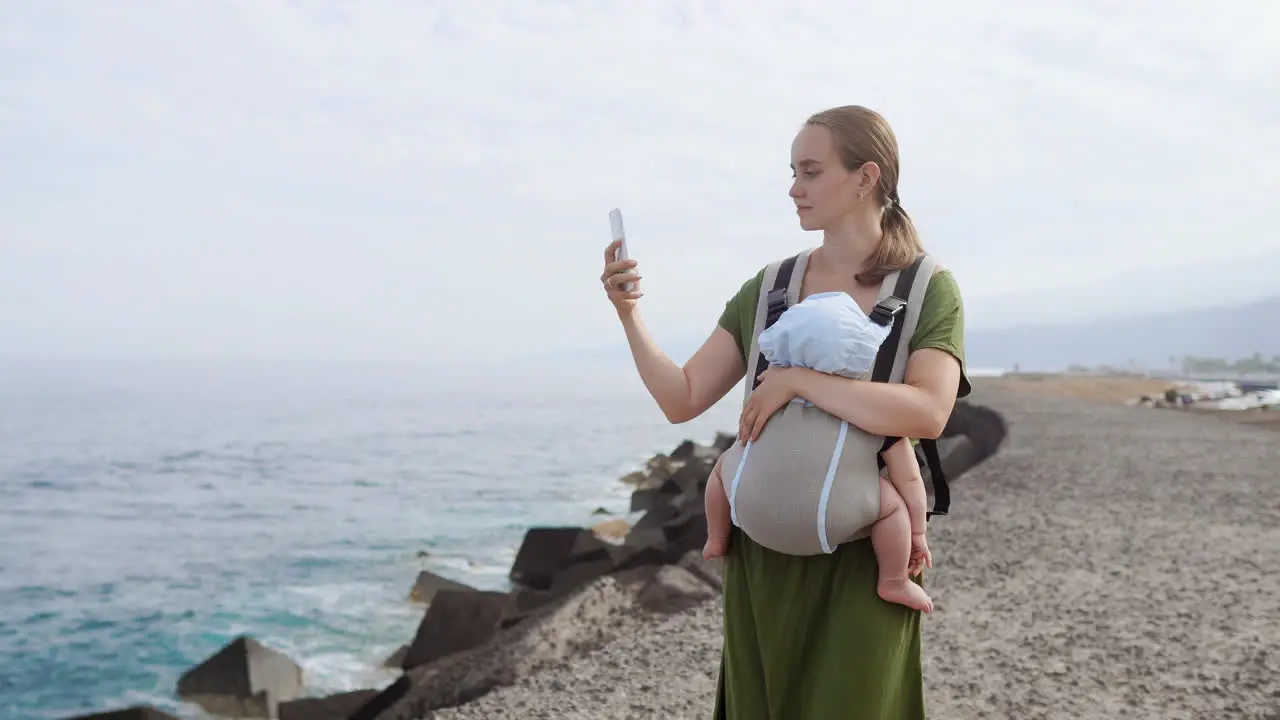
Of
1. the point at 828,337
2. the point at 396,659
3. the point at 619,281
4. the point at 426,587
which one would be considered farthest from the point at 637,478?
the point at 828,337

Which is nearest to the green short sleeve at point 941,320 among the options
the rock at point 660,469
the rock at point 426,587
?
the rock at point 426,587

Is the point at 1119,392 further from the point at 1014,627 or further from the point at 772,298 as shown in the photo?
the point at 772,298

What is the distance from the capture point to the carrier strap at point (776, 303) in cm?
219

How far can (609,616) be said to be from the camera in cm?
602

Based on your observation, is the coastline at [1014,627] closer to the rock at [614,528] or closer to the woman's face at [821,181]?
the woman's face at [821,181]

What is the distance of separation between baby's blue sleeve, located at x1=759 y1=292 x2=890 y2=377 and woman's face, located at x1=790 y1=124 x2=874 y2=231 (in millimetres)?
227

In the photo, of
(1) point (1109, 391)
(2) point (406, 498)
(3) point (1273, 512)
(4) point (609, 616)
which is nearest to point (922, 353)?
(4) point (609, 616)

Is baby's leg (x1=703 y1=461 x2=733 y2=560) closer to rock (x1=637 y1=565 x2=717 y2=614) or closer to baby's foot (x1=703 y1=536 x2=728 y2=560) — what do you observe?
baby's foot (x1=703 y1=536 x2=728 y2=560)

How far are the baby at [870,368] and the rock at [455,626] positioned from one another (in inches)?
224

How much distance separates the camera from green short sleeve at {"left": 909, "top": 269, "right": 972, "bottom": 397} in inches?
82.1

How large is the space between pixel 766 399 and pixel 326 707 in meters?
5.38

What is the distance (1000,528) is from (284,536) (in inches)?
622

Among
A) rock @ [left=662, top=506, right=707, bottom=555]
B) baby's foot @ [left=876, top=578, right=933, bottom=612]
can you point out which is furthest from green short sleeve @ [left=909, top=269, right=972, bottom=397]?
rock @ [left=662, top=506, right=707, bottom=555]

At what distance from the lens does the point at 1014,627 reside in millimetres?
5566
